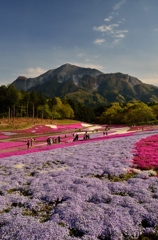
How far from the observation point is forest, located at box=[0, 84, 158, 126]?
315 ft

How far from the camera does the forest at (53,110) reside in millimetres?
96062

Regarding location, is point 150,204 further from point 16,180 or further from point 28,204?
point 16,180

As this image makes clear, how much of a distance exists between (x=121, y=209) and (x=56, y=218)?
3784 millimetres

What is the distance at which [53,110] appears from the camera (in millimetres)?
A: 152125

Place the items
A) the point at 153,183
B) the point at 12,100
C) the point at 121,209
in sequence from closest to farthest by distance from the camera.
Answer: the point at 121,209, the point at 153,183, the point at 12,100

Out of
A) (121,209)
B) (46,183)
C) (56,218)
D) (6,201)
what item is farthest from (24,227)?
(46,183)

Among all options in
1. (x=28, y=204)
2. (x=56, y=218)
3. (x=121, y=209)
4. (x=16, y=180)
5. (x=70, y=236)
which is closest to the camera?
(x=70, y=236)

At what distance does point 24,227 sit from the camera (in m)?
Result: 10.4

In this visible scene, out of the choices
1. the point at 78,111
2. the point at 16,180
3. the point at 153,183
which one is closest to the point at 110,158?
the point at 153,183

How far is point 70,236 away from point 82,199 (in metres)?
4.03

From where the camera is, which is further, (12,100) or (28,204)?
(12,100)

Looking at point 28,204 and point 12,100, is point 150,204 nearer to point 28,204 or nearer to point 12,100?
point 28,204

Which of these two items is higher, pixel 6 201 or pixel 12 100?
pixel 12 100

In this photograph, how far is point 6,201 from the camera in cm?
1371
